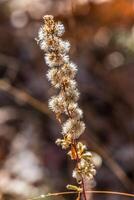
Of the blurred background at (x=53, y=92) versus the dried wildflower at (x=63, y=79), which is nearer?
the dried wildflower at (x=63, y=79)

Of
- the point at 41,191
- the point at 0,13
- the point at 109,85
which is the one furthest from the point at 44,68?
the point at 41,191

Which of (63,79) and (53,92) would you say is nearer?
(63,79)

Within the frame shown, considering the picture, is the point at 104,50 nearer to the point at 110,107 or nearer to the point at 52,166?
the point at 110,107

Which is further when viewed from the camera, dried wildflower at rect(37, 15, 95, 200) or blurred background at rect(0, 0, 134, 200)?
blurred background at rect(0, 0, 134, 200)

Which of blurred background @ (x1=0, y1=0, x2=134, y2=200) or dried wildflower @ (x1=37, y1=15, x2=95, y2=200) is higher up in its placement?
blurred background @ (x1=0, y1=0, x2=134, y2=200)

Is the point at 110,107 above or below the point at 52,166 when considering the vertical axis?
above

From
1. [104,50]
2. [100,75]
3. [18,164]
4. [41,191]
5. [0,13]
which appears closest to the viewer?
[41,191]

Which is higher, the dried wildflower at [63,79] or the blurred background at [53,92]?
the blurred background at [53,92]

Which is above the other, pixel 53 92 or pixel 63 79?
pixel 53 92
